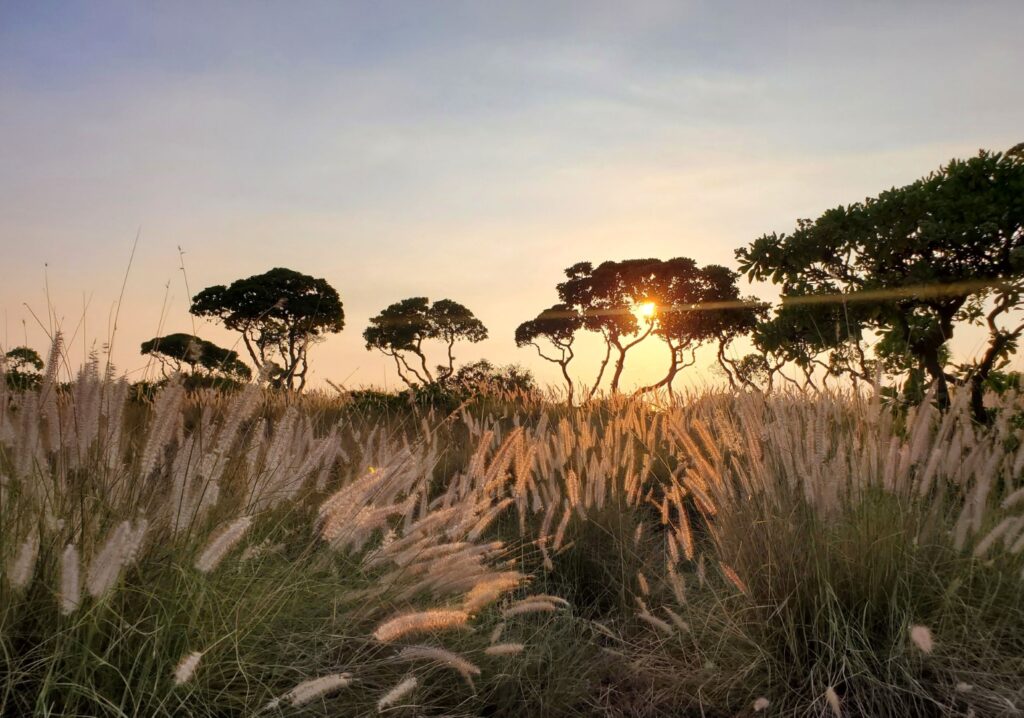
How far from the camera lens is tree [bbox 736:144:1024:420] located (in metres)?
5.96

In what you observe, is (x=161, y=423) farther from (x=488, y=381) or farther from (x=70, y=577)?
(x=488, y=381)

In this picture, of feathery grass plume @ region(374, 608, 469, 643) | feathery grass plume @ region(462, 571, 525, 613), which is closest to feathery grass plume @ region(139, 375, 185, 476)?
feathery grass plume @ region(374, 608, 469, 643)

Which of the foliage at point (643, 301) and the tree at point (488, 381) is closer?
the tree at point (488, 381)

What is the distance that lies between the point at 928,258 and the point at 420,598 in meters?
4.71

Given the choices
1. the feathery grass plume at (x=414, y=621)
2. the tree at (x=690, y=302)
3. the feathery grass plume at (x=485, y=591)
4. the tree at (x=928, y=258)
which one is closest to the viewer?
the feathery grass plume at (x=414, y=621)

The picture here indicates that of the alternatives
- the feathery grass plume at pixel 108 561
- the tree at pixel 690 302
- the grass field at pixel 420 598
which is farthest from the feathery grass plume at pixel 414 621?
the tree at pixel 690 302

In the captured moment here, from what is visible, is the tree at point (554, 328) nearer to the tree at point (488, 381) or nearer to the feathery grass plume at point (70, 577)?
the tree at point (488, 381)

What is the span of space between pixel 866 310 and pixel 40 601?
5.75 metres

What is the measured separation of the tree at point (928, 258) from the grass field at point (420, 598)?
231cm

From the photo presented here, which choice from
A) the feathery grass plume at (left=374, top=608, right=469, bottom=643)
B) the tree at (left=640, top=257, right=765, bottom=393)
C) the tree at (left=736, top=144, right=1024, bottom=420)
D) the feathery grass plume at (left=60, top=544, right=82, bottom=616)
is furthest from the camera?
the tree at (left=640, top=257, right=765, bottom=393)

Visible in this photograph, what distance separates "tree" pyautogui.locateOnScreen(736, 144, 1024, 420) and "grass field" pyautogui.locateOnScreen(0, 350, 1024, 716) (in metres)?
2.31

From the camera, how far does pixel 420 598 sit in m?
3.20

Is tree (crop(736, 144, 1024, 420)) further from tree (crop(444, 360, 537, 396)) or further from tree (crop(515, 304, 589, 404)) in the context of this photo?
tree (crop(515, 304, 589, 404))

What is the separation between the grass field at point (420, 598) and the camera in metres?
2.34
